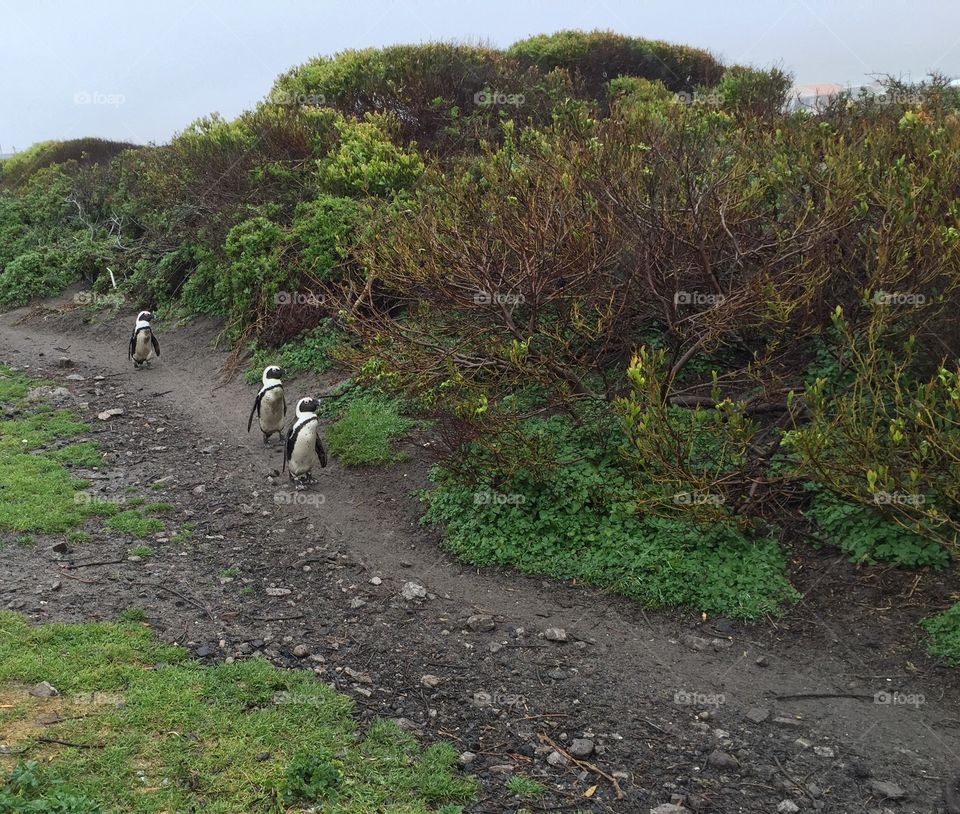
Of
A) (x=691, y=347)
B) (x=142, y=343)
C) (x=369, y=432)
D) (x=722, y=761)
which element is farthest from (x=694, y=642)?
(x=142, y=343)

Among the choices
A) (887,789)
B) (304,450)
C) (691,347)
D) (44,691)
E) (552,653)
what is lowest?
(887,789)

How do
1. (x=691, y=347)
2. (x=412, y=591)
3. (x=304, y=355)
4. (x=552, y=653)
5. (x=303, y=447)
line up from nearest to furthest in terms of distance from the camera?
(x=552, y=653) → (x=412, y=591) → (x=691, y=347) → (x=303, y=447) → (x=304, y=355)

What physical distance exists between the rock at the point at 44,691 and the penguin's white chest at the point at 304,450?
4671 mm

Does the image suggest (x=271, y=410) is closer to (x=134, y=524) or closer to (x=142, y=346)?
(x=134, y=524)

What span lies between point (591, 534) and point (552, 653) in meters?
1.60

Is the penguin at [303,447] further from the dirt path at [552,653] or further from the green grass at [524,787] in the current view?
the green grass at [524,787]

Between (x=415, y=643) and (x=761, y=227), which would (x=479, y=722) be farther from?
(x=761, y=227)

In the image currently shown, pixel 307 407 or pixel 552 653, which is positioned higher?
pixel 307 407

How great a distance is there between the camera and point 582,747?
5.44 meters

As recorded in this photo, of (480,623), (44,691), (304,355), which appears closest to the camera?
(44,691)

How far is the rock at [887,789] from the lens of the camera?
16.4 ft

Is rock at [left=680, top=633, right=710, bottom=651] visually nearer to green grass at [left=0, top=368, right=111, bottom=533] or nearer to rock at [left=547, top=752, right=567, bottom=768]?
rock at [left=547, top=752, right=567, bottom=768]

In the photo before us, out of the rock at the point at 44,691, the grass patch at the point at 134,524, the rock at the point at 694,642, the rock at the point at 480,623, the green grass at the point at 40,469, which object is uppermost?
the green grass at the point at 40,469

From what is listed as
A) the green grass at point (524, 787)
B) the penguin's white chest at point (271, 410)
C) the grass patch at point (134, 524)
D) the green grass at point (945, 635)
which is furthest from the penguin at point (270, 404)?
the green grass at point (945, 635)
